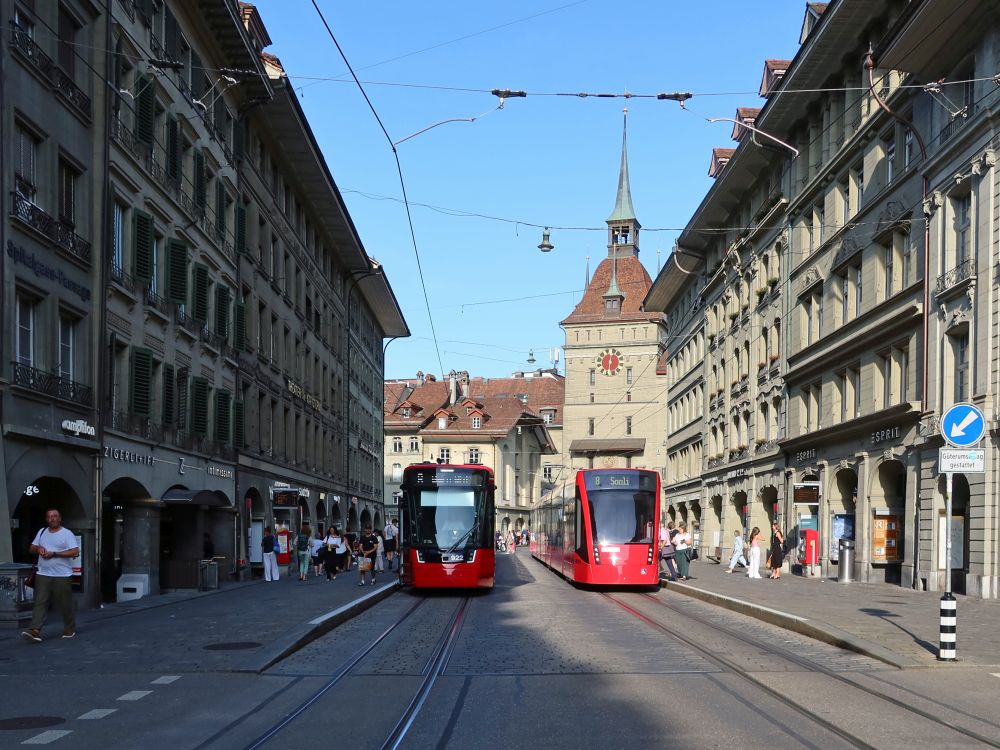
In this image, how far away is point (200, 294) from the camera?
31000 mm

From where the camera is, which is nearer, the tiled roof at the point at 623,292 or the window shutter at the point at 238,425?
the window shutter at the point at 238,425

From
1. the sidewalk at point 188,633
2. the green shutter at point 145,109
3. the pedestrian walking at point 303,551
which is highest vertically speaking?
the green shutter at point 145,109

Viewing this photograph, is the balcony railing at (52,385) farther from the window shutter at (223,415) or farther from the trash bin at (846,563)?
the trash bin at (846,563)

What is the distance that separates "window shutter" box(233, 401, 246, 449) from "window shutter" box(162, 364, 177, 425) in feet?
19.9

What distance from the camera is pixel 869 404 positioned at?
3284 cm

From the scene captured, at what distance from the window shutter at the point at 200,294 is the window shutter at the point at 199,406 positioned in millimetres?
1653

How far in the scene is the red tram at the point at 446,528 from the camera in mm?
27109

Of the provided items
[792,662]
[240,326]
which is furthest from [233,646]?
[240,326]

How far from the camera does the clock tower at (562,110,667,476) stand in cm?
11428

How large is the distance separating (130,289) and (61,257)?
3840 millimetres

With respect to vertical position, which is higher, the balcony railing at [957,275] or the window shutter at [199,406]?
the balcony railing at [957,275]

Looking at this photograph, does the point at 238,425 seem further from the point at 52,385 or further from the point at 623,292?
the point at 623,292

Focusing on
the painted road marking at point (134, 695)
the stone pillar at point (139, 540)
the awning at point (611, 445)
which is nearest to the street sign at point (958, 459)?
the painted road marking at point (134, 695)

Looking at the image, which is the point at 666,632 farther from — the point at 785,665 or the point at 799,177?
the point at 799,177
